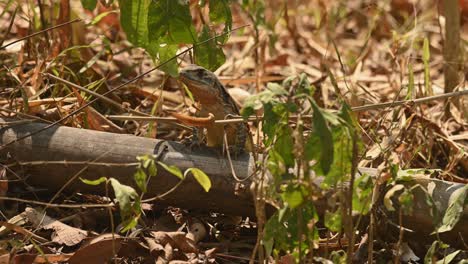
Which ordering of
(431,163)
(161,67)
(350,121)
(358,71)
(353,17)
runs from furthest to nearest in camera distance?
(353,17) < (358,71) < (431,163) < (161,67) < (350,121)

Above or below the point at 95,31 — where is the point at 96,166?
below

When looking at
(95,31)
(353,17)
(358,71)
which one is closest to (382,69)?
(358,71)

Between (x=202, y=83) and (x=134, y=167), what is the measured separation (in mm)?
759

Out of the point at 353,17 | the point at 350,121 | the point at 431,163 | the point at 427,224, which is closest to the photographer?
the point at 350,121

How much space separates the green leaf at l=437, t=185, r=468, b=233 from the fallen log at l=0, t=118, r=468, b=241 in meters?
0.31

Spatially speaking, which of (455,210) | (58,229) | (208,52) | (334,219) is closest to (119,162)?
(58,229)

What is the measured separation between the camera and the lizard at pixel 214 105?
424cm

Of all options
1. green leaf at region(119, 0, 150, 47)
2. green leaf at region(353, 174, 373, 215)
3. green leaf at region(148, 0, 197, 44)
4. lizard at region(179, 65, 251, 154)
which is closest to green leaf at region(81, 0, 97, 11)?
green leaf at region(119, 0, 150, 47)

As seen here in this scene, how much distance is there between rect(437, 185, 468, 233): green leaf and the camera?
3471mm

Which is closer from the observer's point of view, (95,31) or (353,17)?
(95,31)

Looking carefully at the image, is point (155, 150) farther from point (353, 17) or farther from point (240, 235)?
point (353, 17)

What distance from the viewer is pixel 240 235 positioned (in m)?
4.29

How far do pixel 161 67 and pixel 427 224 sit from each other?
145 centimetres

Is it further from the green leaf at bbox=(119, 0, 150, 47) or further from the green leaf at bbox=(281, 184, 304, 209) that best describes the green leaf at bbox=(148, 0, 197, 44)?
the green leaf at bbox=(281, 184, 304, 209)
